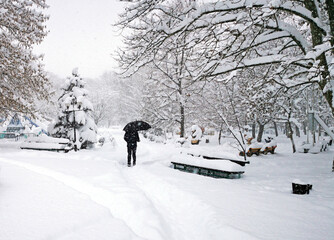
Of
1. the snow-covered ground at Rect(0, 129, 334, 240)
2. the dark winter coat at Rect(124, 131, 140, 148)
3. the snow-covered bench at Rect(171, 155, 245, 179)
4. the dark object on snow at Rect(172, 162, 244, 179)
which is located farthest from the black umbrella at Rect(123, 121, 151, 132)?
the snow-covered ground at Rect(0, 129, 334, 240)

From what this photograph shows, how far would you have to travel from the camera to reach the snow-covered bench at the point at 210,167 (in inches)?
281

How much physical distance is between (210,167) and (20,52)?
10.7 m

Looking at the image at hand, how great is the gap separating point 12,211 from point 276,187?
6.18m

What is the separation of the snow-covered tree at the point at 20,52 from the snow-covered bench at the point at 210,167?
8.64 metres

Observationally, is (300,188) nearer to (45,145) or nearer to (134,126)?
(134,126)

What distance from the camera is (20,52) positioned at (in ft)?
34.4

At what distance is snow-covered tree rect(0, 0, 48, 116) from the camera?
9734 mm

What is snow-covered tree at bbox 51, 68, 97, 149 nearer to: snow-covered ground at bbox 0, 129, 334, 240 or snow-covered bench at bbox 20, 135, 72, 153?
snow-covered bench at bbox 20, 135, 72, 153

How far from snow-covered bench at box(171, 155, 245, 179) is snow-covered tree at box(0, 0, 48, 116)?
28.3 ft

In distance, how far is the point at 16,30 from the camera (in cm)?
1048

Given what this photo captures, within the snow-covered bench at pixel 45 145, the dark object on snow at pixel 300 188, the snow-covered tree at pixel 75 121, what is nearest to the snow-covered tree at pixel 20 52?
the snow-covered bench at pixel 45 145

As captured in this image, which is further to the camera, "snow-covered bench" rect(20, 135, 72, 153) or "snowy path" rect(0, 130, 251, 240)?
"snow-covered bench" rect(20, 135, 72, 153)

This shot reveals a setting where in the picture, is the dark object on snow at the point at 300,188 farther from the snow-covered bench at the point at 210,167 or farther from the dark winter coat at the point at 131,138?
the dark winter coat at the point at 131,138

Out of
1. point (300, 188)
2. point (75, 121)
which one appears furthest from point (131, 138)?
point (75, 121)
